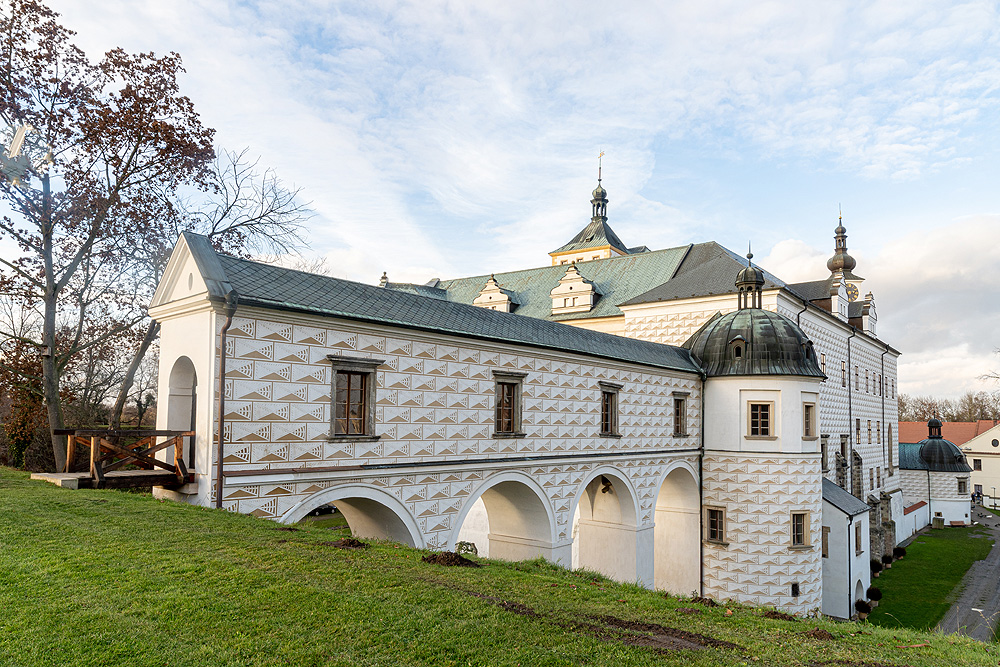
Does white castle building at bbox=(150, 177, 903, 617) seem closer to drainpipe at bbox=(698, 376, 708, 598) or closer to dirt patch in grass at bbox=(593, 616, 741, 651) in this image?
drainpipe at bbox=(698, 376, 708, 598)

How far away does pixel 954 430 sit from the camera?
2443 inches

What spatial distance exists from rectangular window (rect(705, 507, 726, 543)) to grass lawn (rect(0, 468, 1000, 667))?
1395 centimetres

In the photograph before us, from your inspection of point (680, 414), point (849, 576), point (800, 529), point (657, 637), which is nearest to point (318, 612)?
point (657, 637)

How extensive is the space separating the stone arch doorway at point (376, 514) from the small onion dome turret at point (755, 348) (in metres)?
13.6

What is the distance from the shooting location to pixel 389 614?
5496 millimetres

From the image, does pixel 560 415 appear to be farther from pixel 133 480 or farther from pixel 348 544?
pixel 133 480

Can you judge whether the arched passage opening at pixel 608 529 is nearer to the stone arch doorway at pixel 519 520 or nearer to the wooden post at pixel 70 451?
the stone arch doorway at pixel 519 520

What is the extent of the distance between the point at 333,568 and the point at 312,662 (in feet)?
7.64

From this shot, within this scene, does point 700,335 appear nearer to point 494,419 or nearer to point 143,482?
point 494,419

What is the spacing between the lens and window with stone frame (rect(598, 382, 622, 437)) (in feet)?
56.7

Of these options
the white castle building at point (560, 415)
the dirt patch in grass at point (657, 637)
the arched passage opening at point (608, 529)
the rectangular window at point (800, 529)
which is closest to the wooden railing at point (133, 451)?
the white castle building at point (560, 415)

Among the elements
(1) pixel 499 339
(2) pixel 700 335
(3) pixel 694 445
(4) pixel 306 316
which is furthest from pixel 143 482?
(2) pixel 700 335

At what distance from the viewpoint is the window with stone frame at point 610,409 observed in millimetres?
17281

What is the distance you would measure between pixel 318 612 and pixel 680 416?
17324 mm
